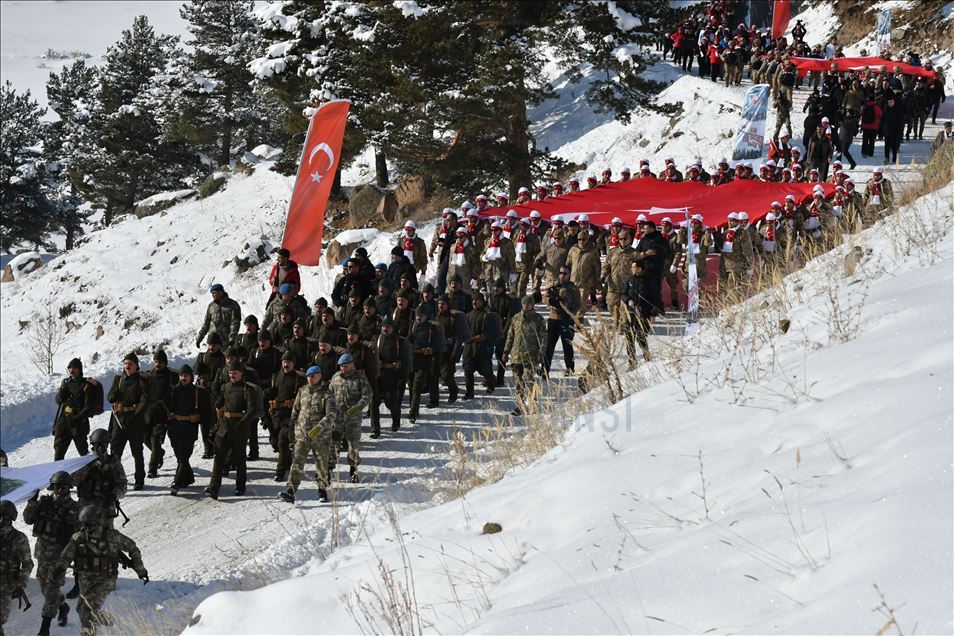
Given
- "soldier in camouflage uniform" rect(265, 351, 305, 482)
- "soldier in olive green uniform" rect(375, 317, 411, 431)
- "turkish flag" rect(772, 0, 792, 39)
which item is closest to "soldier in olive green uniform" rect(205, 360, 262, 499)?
"soldier in camouflage uniform" rect(265, 351, 305, 482)

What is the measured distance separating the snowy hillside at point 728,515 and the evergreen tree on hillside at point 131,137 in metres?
49.3

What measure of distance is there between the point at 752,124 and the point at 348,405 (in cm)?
1275

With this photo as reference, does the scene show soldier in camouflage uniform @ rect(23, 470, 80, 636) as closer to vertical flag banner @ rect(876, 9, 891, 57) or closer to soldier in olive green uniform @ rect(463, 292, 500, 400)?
soldier in olive green uniform @ rect(463, 292, 500, 400)

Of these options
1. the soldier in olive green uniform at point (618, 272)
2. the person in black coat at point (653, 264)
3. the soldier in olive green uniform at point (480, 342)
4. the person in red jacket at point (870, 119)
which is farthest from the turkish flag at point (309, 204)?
the person in red jacket at point (870, 119)

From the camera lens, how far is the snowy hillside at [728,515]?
3.91m

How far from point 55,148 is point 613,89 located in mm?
43525

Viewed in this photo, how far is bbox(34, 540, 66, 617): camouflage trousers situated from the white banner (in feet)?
1.87

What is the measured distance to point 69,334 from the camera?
38938 mm

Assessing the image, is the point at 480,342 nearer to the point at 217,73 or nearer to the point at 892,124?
the point at 892,124

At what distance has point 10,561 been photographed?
958 cm

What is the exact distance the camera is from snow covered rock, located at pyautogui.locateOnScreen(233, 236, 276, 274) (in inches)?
1452

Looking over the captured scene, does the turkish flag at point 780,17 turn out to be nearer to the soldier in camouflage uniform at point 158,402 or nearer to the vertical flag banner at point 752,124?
the vertical flag banner at point 752,124

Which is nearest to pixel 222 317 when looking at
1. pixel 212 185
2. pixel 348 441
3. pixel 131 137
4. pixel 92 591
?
pixel 348 441

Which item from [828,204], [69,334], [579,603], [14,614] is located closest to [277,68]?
[69,334]
